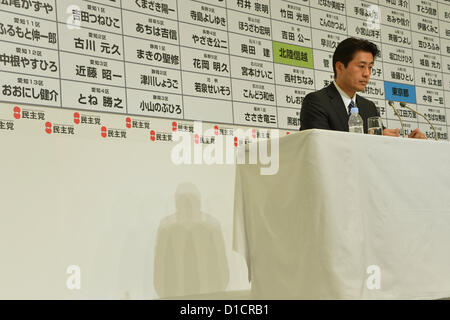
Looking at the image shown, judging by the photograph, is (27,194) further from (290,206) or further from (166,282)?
(290,206)

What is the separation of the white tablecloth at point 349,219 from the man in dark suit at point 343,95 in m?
0.55

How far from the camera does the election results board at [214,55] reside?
2.87 m

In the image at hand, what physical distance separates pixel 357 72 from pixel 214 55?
848 mm

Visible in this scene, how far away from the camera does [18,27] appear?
9.18 ft

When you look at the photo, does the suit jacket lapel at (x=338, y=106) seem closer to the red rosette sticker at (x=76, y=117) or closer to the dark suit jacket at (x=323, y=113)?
the dark suit jacket at (x=323, y=113)

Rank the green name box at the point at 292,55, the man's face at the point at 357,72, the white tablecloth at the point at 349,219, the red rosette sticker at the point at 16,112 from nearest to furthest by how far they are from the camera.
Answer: the white tablecloth at the point at 349,219
the red rosette sticker at the point at 16,112
the man's face at the point at 357,72
the green name box at the point at 292,55

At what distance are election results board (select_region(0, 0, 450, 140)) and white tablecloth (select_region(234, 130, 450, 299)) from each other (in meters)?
1.04

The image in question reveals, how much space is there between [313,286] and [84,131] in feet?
4.67

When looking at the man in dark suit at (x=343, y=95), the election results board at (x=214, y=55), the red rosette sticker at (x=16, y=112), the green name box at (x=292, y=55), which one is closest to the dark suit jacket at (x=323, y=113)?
the man in dark suit at (x=343, y=95)

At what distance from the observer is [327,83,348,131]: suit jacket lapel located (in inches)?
113

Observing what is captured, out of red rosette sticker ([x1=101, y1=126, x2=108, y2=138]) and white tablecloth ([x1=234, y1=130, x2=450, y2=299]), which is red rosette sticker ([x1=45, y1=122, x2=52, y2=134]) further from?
white tablecloth ([x1=234, y1=130, x2=450, y2=299])

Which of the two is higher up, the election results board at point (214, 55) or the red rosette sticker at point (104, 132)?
the election results board at point (214, 55)

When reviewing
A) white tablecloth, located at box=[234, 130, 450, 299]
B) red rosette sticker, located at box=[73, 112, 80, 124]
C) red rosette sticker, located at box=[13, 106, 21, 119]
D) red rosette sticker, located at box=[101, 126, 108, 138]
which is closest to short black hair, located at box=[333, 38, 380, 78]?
white tablecloth, located at box=[234, 130, 450, 299]

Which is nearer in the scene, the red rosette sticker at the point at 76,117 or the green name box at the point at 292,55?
the red rosette sticker at the point at 76,117
